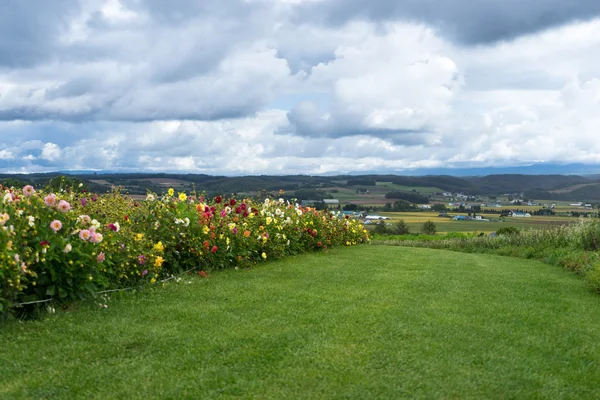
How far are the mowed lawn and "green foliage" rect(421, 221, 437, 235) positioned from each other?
1292 cm

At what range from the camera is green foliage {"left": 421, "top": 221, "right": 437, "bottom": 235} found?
806 inches

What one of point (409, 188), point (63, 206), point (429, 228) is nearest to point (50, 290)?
point (63, 206)

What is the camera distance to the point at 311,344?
4645mm

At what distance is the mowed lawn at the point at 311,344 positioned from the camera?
3.88m

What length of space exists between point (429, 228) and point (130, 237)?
52.6ft

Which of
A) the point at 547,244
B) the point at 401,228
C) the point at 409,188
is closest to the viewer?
the point at 547,244

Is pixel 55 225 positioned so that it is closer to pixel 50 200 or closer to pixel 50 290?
pixel 50 200

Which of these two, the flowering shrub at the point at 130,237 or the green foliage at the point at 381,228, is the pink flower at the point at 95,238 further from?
the green foliage at the point at 381,228

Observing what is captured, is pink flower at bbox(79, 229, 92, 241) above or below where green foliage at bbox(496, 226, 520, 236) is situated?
above

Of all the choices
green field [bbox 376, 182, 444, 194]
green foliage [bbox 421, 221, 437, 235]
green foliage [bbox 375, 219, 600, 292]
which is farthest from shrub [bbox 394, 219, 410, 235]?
green field [bbox 376, 182, 444, 194]

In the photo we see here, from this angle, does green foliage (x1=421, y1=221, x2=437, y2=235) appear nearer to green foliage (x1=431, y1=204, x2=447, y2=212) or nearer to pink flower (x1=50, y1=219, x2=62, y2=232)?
green foliage (x1=431, y1=204, x2=447, y2=212)

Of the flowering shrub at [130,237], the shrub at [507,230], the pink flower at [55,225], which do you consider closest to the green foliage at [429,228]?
the shrub at [507,230]

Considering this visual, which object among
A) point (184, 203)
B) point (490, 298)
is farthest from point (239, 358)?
point (184, 203)

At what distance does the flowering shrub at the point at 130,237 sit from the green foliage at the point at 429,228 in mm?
7625
